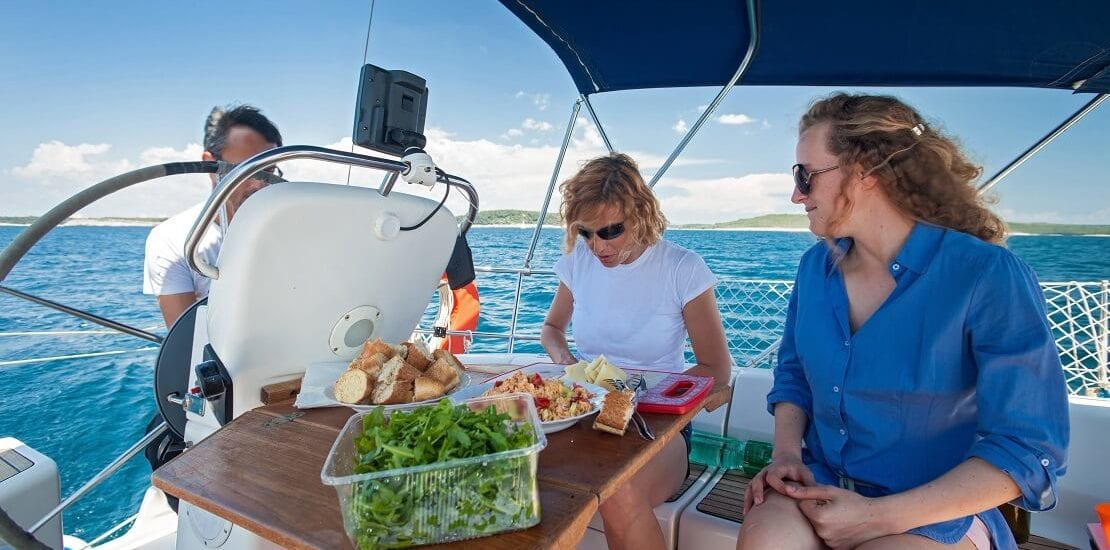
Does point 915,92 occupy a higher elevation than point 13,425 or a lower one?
higher

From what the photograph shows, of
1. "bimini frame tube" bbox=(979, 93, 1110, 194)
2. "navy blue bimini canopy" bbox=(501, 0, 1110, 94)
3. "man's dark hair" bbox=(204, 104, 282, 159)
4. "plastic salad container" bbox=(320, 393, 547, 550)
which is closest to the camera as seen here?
"plastic salad container" bbox=(320, 393, 547, 550)

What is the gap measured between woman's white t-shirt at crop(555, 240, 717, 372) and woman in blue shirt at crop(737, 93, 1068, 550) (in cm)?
61

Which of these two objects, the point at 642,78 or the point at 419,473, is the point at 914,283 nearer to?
the point at 419,473

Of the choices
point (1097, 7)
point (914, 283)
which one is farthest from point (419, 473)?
point (1097, 7)

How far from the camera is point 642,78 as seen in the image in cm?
302

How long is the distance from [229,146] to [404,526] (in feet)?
7.02

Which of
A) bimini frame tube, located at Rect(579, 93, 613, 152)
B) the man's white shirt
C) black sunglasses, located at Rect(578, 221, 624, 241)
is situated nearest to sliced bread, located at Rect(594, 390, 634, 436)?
black sunglasses, located at Rect(578, 221, 624, 241)

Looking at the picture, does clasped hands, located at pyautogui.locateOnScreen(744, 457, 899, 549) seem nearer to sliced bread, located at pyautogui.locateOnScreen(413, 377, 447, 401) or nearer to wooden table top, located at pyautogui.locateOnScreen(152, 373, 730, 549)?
wooden table top, located at pyautogui.locateOnScreen(152, 373, 730, 549)

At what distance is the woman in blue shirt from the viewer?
0.94m

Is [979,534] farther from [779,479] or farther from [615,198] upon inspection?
[615,198]

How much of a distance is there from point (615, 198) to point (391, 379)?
45.7 inches

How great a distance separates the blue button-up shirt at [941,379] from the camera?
0.93m

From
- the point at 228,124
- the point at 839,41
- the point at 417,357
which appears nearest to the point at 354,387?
the point at 417,357

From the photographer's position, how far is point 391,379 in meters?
1.04
